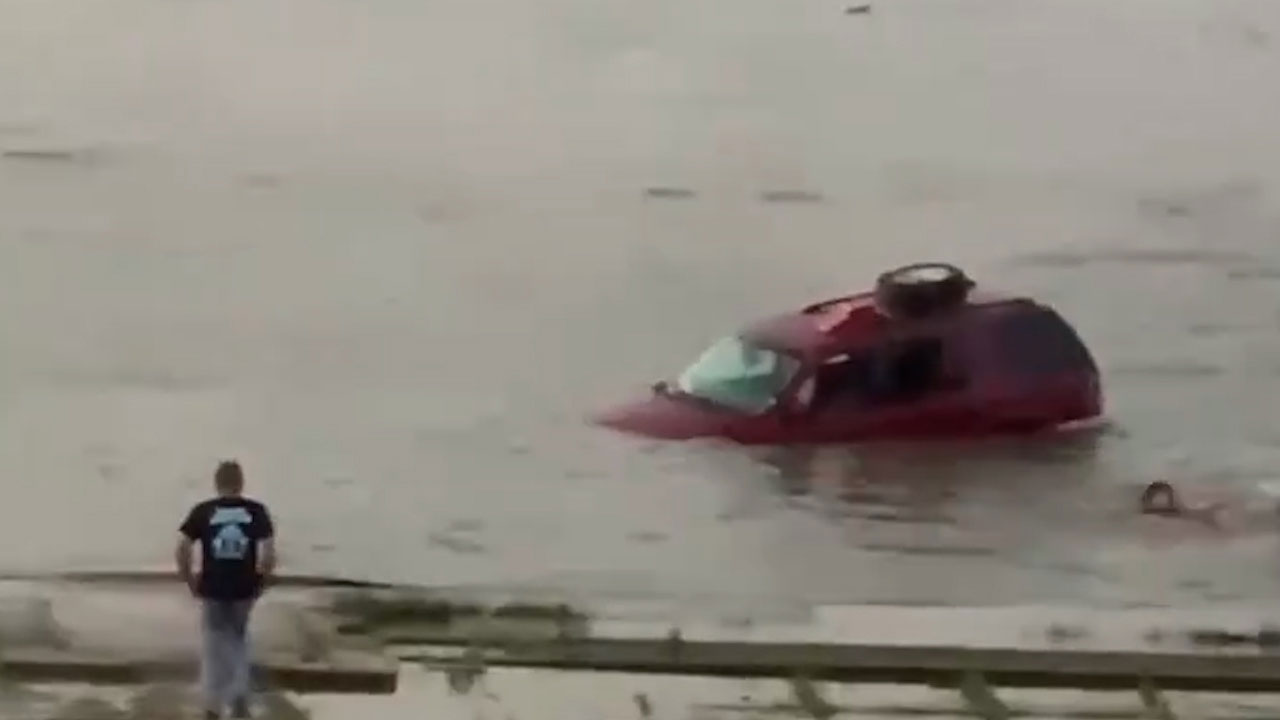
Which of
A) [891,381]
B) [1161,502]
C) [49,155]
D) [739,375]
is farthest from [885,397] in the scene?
[49,155]

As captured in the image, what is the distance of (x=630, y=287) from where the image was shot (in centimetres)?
366

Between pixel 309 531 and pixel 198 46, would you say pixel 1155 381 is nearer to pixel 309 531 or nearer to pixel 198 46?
pixel 309 531

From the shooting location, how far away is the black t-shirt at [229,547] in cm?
331

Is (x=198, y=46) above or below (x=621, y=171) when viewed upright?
above

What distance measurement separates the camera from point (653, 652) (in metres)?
3.53

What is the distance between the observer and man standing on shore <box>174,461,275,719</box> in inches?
130

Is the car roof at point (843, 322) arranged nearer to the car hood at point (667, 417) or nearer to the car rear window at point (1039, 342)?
the car rear window at point (1039, 342)

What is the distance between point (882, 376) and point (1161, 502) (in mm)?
569

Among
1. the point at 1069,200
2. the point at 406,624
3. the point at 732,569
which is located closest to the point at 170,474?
the point at 406,624

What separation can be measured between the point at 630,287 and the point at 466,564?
608 millimetres

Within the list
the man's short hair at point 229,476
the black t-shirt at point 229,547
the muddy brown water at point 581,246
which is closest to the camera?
the black t-shirt at point 229,547

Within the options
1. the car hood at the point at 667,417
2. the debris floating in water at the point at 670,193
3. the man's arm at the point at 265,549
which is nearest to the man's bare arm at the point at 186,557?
the man's arm at the point at 265,549

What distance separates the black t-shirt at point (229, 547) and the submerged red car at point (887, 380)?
2.28ft

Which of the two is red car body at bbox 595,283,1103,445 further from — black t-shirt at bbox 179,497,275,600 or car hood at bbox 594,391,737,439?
black t-shirt at bbox 179,497,275,600
